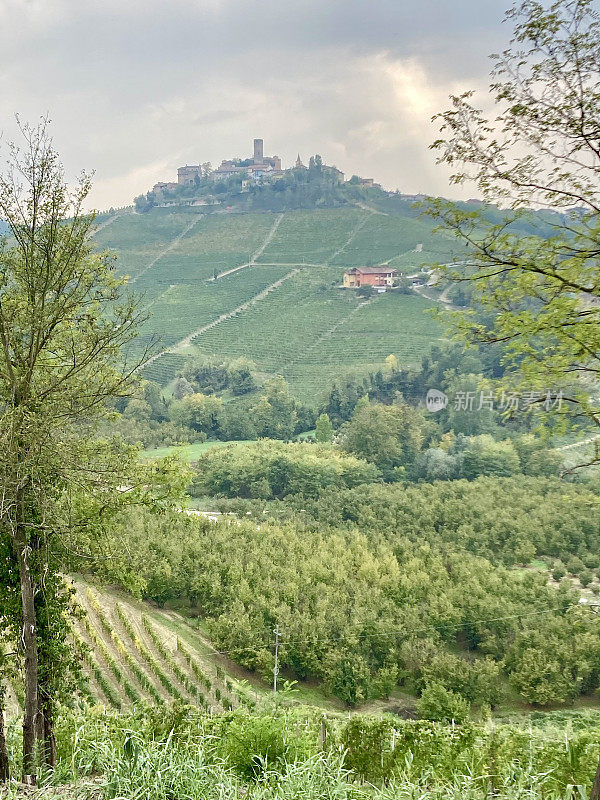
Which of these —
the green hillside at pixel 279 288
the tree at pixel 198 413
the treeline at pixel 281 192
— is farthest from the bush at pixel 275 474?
the treeline at pixel 281 192

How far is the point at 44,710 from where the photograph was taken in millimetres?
5488

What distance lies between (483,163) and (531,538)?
2133 cm

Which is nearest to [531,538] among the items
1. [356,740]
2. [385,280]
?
[356,740]

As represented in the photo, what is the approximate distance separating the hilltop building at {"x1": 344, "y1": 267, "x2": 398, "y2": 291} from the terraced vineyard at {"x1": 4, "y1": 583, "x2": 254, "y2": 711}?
5493 centimetres

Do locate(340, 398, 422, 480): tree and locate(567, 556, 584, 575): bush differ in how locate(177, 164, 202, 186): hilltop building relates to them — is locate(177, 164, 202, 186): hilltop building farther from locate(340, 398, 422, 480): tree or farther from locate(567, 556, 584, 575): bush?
locate(567, 556, 584, 575): bush

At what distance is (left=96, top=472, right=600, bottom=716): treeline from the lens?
13.6m

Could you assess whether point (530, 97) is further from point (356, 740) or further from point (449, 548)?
point (449, 548)

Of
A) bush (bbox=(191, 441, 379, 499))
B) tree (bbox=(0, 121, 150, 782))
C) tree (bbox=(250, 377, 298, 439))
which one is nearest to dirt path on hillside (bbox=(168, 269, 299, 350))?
tree (bbox=(250, 377, 298, 439))

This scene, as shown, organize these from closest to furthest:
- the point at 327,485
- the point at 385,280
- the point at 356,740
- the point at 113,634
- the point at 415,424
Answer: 1. the point at 356,740
2. the point at 113,634
3. the point at 327,485
4. the point at 415,424
5. the point at 385,280

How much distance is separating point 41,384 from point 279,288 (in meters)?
66.9

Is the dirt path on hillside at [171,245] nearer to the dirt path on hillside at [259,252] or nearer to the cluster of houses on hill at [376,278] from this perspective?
the dirt path on hillside at [259,252]

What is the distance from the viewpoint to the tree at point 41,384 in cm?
463

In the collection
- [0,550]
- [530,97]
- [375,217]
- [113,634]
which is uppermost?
[375,217]

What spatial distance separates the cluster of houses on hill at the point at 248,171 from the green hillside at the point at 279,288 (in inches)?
566
